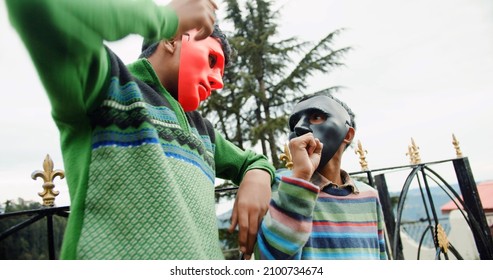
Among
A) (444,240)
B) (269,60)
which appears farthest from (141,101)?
(269,60)

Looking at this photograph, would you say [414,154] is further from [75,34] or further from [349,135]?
[75,34]

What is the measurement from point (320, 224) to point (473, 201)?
165 centimetres

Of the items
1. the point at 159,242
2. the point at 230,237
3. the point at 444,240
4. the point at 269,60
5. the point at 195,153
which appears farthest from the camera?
the point at 269,60

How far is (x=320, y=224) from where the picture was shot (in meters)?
1.07

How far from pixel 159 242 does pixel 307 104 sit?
812 millimetres

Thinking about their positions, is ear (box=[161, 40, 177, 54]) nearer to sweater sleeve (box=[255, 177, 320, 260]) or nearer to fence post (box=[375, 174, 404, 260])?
sweater sleeve (box=[255, 177, 320, 260])

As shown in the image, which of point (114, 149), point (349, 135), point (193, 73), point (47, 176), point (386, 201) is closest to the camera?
point (114, 149)

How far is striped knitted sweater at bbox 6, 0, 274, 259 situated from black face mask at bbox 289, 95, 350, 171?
1.86 ft

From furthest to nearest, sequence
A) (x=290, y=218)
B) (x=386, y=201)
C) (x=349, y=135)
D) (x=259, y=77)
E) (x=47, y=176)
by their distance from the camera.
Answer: (x=259, y=77)
(x=386, y=201)
(x=349, y=135)
(x=47, y=176)
(x=290, y=218)

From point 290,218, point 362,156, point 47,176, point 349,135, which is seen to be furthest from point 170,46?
point 362,156

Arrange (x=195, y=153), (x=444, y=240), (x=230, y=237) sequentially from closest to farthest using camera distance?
1. (x=195, y=153)
2. (x=444, y=240)
3. (x=230, y=237)

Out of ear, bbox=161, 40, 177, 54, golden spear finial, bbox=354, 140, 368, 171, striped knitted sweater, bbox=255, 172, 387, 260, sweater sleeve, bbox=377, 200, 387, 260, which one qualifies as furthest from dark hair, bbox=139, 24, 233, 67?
golden spear finial, bbox=354, 140, 368, 171
